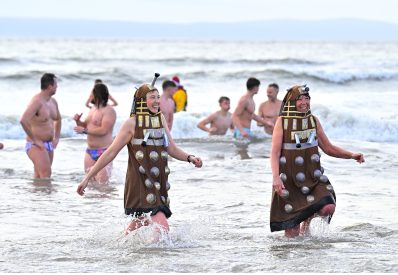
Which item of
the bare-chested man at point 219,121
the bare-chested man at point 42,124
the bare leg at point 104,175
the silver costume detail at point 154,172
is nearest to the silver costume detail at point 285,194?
the silver costume detail at point 154,172

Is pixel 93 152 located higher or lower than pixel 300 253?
higher

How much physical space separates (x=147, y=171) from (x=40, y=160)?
3922 millimetres

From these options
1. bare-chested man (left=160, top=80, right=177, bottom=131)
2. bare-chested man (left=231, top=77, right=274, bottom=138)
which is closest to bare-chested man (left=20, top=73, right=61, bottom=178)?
bare-chested man (left=160, top=80, right=177, bottom=131)

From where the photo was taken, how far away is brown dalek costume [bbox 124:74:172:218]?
16.5 ft

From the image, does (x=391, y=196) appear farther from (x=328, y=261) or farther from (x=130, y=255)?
(x=130, y=255)

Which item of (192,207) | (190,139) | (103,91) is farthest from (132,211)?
(190,139)

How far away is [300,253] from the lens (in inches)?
198

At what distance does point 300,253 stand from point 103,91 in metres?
4.05

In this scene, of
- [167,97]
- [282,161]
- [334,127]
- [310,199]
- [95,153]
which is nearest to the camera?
[310,199]

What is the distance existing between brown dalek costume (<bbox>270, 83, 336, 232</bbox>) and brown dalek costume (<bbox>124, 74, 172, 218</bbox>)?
1.16m

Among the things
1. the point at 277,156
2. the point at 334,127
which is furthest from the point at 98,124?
the point at 334,127

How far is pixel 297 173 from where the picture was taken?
5301mm

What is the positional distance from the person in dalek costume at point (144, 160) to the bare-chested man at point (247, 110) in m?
5.82

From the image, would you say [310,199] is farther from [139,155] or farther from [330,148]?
[139,155]
